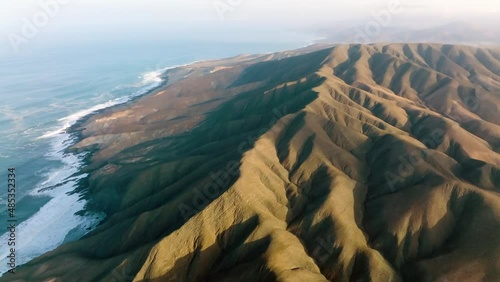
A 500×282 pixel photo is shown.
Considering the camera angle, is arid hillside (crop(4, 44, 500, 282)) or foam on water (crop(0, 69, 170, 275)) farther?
foam on water (crop(0, 69, 170, 275))

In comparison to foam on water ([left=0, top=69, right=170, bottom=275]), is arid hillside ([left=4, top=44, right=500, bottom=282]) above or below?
above

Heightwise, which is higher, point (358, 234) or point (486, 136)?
point (358, 234)

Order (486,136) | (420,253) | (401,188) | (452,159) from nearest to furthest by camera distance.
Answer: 1. (420,253)
2. (401,188)
3. (452,159)
4. (486,136)

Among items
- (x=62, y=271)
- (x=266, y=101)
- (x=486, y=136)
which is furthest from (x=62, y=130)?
(x=486, y=136)

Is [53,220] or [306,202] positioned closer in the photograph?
[306,202]

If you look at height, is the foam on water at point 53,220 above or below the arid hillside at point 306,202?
below

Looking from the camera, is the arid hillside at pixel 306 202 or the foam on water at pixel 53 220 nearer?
the arid hillside at pixel 306 202

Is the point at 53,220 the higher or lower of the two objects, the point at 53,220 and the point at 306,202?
the lower

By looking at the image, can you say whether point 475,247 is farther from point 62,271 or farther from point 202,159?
point 62,271
